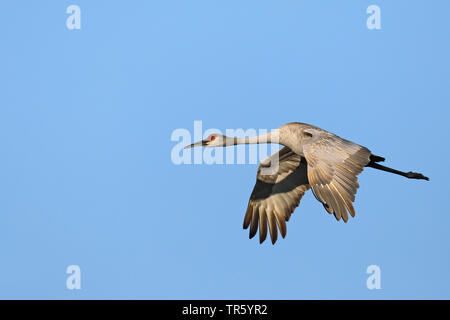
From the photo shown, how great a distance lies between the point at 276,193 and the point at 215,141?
6.63 feet

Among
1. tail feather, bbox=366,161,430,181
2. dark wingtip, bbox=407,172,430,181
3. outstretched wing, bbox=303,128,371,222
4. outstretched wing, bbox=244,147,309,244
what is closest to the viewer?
outstretched wing, bbox=303,128,371,222

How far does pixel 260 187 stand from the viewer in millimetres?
17281

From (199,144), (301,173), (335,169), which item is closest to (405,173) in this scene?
(301,173)

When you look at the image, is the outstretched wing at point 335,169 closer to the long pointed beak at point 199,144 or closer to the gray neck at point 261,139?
the gray neck at point 261,139

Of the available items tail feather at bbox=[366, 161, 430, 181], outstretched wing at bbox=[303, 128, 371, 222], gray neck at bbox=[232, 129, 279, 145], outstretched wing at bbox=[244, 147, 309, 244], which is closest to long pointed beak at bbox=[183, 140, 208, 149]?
gray neck at bbox=[232, 129, 279, 145]

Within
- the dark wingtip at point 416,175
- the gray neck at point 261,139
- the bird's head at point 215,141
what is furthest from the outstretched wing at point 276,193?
the dark wingtip at point 416,175

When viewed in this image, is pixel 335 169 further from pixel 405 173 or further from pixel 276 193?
pixel 405 173

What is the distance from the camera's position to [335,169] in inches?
521

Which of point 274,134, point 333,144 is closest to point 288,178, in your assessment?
point 274,134

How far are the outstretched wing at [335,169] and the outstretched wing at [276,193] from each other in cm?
258

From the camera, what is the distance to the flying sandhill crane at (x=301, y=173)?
1291cm

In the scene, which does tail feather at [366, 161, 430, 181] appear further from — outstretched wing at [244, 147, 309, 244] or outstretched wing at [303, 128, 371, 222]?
outstretched wing at [303, 128, 371, 222]

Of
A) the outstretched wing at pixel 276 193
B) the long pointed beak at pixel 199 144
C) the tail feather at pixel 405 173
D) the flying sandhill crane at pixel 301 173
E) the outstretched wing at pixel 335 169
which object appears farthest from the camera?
the tail feather at pixel 405 173

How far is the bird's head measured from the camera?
16.3m
